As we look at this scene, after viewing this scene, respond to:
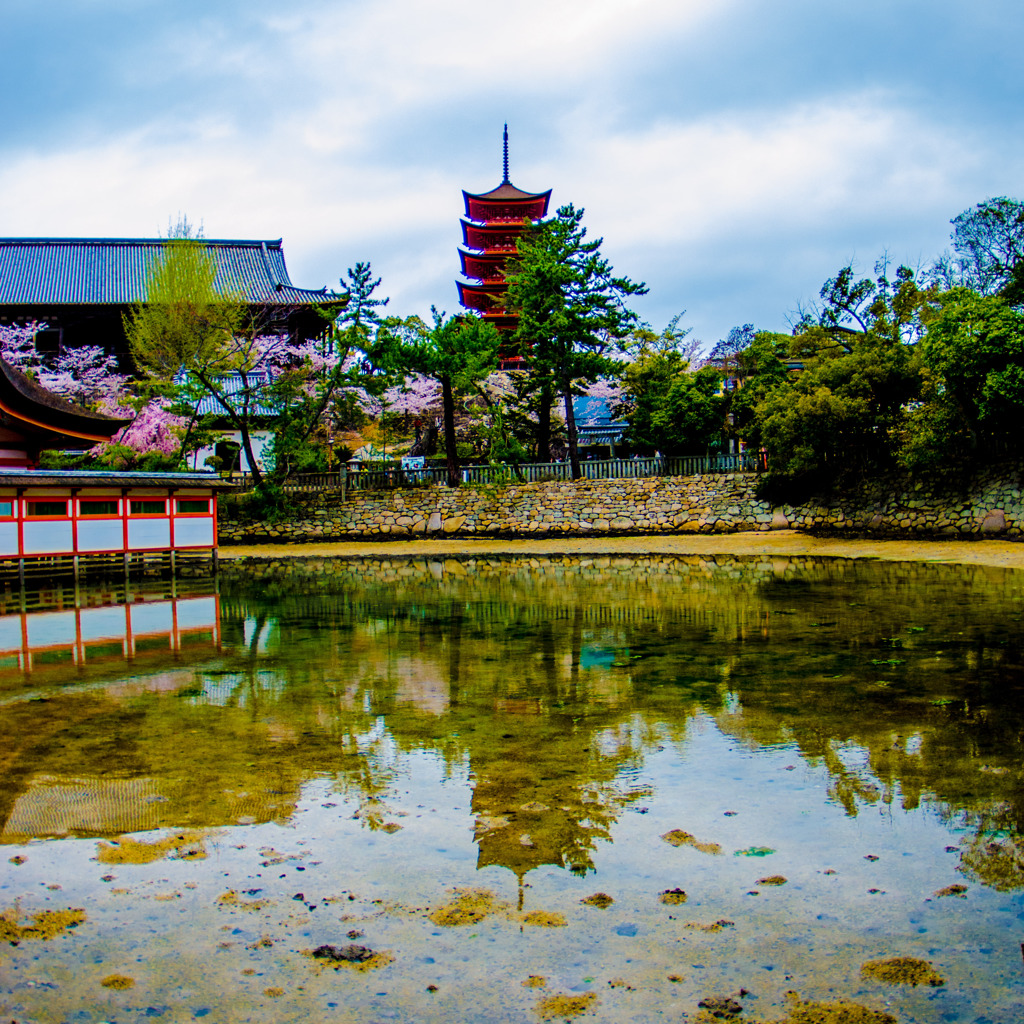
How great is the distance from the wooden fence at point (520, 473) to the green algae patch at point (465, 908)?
24.9 m

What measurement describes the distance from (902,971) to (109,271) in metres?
37.3

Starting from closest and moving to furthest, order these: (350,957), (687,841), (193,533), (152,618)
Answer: (350,957) < (687,841) < (152,618) < (193,533)

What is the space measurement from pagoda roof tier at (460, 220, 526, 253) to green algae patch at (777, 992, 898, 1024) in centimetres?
4219

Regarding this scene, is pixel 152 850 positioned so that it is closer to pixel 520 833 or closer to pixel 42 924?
pixel 42 924

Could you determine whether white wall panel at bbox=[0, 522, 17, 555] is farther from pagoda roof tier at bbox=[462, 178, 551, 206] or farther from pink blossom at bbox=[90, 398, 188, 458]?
pagoda roof tier at bbox=[462, 178, 551, 206]

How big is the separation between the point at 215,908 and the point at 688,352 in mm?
36010

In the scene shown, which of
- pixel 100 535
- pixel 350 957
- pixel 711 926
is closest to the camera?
pixel 350 957

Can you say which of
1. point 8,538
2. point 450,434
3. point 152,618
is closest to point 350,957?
point 152,618

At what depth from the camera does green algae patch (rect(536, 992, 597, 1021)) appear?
2629 mm

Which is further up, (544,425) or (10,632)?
(544,425)

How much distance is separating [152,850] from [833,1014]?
9.63ft

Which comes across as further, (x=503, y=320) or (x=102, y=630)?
(x=503, y=320)

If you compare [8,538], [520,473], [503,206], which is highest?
[503,206]

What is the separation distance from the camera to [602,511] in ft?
89.5
